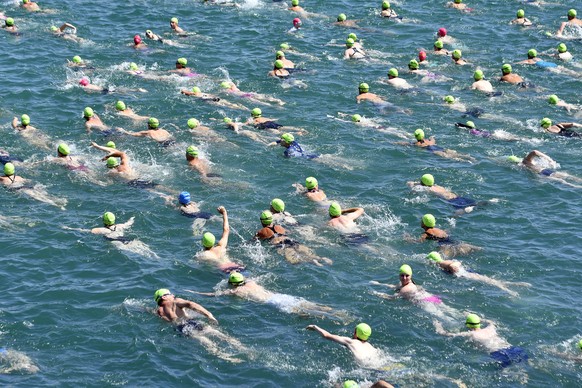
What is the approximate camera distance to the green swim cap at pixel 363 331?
881 inches

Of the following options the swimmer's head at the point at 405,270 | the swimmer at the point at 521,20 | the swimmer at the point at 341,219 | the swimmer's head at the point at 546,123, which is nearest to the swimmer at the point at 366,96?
the swimmer's head at the point at 546,123

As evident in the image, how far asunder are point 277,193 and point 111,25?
21415 mm

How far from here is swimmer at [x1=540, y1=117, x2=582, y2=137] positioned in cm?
3525

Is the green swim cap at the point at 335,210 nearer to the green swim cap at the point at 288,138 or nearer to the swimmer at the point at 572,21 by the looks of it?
the green swim cap at the point at 288,138

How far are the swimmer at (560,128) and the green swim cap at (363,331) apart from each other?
16.6 meters

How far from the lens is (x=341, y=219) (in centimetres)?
2878

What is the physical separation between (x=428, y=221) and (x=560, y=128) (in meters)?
10.5

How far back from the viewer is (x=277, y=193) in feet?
103

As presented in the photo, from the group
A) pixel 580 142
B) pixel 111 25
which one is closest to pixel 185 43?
pixel 111 25

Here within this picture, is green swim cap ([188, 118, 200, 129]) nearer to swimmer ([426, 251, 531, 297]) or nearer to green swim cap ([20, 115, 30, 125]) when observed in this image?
green swim cap ([20, 115, 30, 125])

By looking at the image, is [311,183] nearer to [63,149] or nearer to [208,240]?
[208,240]

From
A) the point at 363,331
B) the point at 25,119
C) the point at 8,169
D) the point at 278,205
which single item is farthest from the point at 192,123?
the point at 363,331

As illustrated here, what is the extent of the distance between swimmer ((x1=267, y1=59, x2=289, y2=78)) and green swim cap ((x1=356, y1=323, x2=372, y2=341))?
2108 centimetres

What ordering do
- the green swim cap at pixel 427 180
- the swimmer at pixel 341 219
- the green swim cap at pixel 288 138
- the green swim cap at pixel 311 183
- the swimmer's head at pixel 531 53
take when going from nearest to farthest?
the swimmer at pixel 341 219 → the green swim cap at pixel 311 183 → the green swim cap at pixel 427 180 → the green swim cap at pixel 288 138 → the swimmer's head at pixel 531 53
